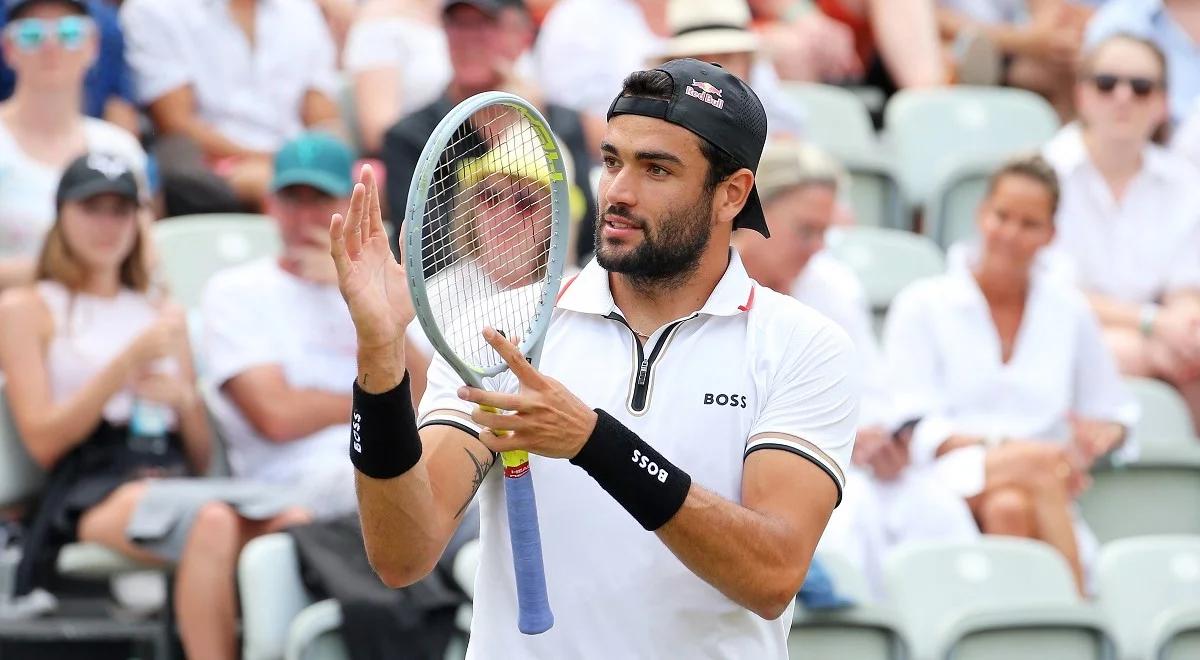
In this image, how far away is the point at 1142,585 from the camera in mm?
5418

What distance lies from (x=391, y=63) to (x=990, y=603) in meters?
3.25

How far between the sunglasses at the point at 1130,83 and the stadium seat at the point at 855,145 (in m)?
0.89

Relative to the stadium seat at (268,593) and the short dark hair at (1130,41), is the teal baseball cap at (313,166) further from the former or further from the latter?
the short dark hair at (1130,41)

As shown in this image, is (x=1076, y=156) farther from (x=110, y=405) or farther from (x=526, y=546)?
(x=526, y=546)

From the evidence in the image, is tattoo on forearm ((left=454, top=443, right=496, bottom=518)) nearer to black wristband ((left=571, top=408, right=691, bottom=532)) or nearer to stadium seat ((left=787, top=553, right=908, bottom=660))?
black wristband ((left=571, top=408, right=691, bottom=532))

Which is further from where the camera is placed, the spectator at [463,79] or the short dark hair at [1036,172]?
the spectator at [463,79]

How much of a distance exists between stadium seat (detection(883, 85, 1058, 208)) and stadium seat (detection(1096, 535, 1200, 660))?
2.46m

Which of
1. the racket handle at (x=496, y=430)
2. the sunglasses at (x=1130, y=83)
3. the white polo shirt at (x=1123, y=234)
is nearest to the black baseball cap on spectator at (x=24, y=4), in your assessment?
the white polo shirt at (x=1123, y=234)

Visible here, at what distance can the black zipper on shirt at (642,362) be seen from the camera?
2941 mm

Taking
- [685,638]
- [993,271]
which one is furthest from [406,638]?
[993,271]

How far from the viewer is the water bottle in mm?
5266

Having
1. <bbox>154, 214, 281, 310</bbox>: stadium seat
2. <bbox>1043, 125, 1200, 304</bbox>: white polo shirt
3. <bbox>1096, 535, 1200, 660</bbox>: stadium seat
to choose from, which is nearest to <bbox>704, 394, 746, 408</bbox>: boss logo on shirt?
<bbox>1096, 535, 1200, 660</bbox>: stadium seat

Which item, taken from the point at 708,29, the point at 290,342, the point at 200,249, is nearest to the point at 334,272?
the point at 290,342

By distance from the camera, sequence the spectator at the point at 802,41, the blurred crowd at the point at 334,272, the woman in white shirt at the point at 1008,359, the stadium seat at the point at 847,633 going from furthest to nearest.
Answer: the spectator at the point at 802,41, the woman in white shirt at the point at 1008,359, the blurred crowd at the point at 334,272, the stadium seat at the point at 847,633
